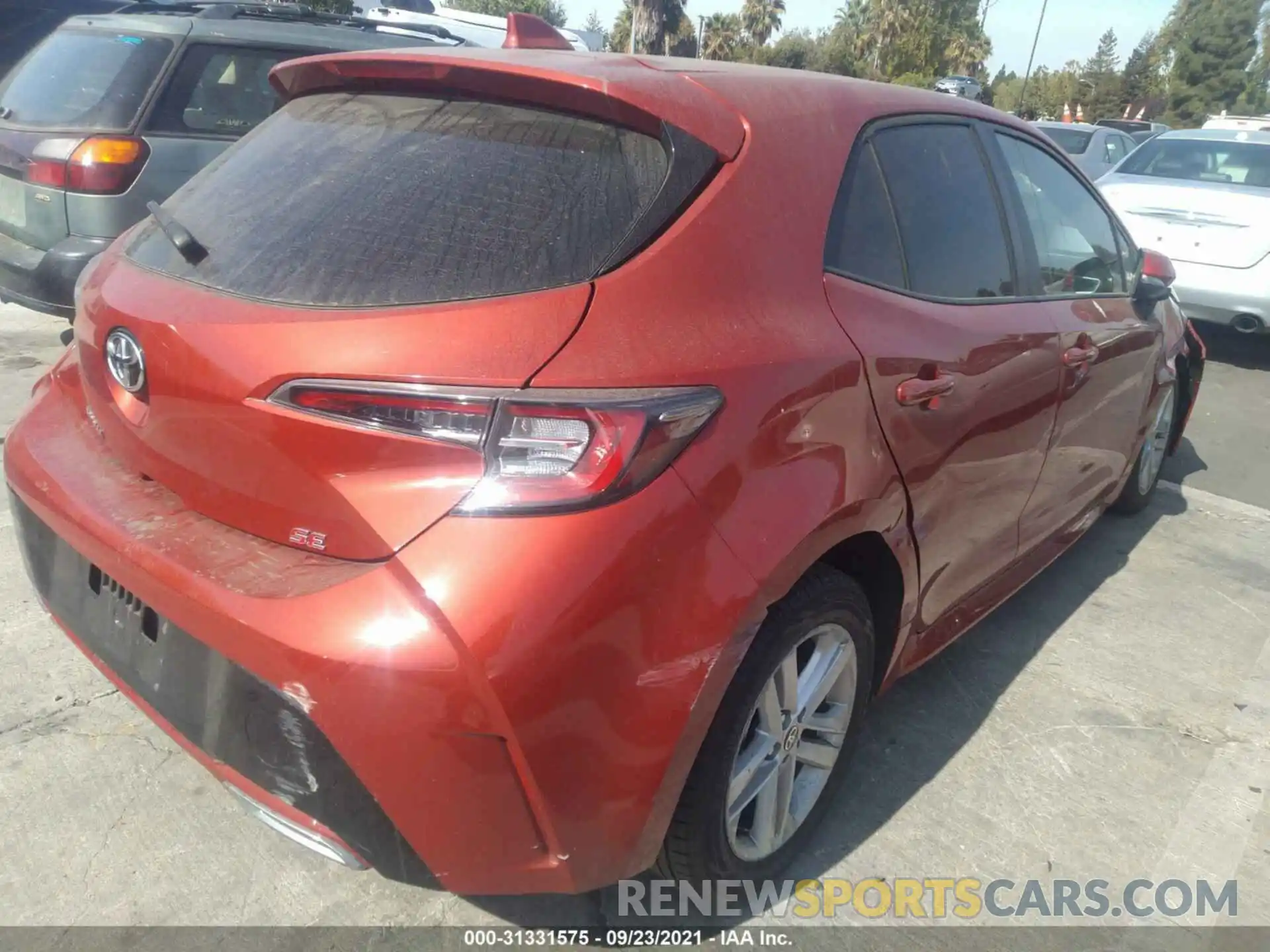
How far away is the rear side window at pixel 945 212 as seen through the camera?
245cm

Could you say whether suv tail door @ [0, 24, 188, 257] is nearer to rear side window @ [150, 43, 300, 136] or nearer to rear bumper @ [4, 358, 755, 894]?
rear side window @ [150, 43, 300, 136]

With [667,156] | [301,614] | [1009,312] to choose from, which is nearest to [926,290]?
[1009,312]

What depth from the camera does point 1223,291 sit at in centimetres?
729

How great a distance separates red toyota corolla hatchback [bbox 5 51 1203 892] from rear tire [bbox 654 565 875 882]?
1cm

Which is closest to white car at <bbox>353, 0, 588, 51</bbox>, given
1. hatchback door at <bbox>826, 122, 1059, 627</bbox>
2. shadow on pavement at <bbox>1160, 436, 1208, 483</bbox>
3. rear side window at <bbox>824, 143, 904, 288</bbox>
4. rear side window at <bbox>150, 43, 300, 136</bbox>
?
rear side window at <bbox>150, 43, 300, 136</bbox>

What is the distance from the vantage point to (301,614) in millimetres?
1630

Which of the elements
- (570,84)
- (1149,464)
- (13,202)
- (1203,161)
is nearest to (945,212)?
(570,84)

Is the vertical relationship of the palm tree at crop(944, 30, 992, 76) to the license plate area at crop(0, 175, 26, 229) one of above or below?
above

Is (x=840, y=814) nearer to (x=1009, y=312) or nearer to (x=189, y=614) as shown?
(x=1009, y=312)

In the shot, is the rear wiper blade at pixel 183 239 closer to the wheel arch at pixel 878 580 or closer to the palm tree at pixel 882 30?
the wheel arch at pixel 878 580

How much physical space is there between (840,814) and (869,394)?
1100mm

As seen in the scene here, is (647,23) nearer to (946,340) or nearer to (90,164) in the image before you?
(90,164)

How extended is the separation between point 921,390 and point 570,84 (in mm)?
989

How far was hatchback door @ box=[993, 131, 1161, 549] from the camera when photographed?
306 cm
